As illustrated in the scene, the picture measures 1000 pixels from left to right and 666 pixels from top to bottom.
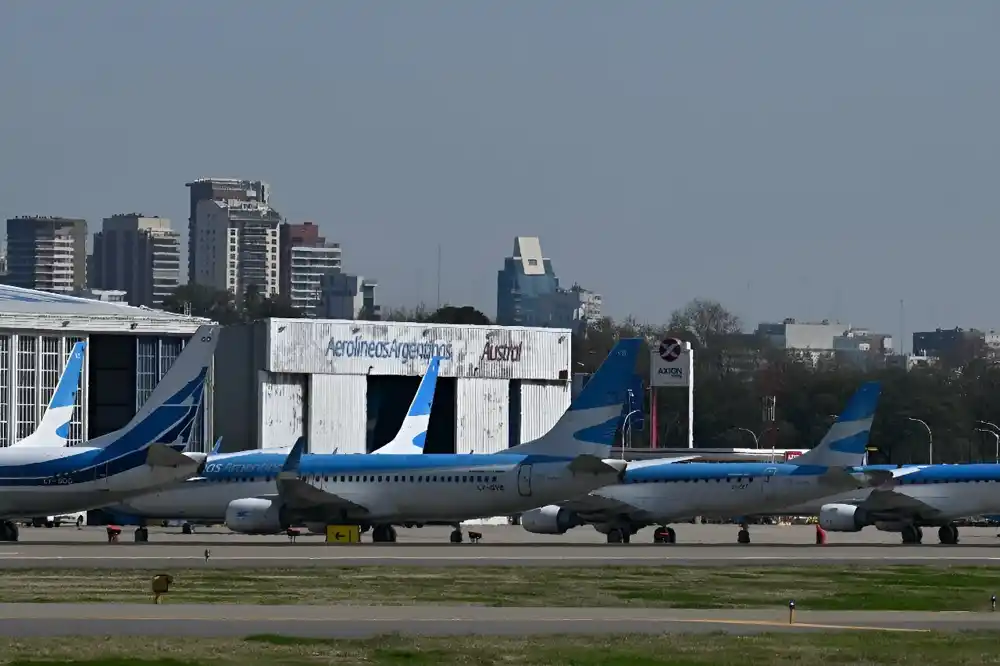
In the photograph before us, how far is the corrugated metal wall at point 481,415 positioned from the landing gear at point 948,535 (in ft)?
116

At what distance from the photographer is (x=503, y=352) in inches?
4439

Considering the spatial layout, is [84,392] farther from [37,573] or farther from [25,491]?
[37,573]

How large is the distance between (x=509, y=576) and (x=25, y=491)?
22.9 metres

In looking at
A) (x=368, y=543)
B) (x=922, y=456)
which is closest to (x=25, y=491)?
(x=368, y=543)

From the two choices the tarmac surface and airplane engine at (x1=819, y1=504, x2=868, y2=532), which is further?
airplane engine at (x1=819, y1=504, x2=868, y2=532)

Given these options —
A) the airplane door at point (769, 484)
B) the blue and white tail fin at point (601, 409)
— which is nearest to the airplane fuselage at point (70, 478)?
the blue and white tail fin at point (601, 409)

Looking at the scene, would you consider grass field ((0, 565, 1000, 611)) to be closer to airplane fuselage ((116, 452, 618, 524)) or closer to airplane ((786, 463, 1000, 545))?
airplane fuselage ((116, 452, 618, 524))

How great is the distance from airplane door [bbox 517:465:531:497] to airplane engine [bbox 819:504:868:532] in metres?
19.2

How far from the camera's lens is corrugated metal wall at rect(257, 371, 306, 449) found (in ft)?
340

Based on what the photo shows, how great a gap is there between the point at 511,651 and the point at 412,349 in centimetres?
7942

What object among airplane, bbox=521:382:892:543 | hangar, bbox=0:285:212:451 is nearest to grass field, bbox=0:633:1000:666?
airplane, bbox=521:382:892:543

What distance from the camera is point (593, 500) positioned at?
250ft

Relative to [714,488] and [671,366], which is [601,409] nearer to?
[714,488]

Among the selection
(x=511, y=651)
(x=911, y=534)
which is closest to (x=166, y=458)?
(x=511, y=651)
